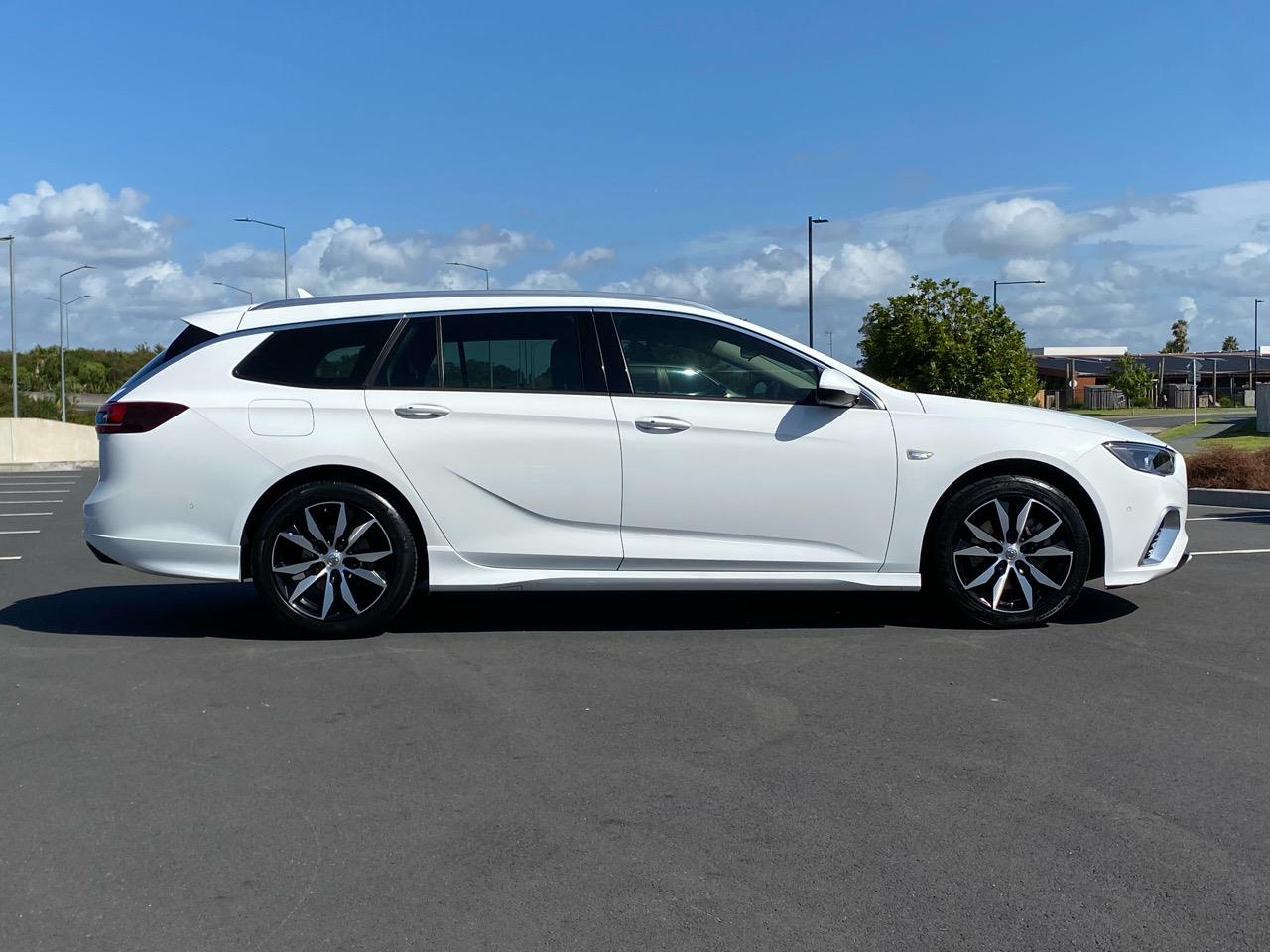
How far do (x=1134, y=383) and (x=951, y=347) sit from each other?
142 feet

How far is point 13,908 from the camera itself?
3211mm

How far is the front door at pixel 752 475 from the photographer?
255 inches

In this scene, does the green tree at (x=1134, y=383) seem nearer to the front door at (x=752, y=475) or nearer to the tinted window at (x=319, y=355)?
the front door at (x=752, y=475)

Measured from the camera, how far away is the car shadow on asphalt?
6.89 meters

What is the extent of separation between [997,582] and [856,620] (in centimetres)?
78

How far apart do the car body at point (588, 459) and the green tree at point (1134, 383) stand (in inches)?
3171

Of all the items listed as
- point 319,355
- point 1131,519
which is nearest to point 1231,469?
point 1131,519

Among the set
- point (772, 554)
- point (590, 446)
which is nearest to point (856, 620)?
point (772, 554)

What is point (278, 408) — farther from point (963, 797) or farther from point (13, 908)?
point (963, 797)

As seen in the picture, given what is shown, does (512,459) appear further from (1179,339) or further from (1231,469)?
(1179,339)

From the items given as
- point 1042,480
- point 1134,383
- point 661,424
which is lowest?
point 1042,480

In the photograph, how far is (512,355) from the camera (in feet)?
21.9

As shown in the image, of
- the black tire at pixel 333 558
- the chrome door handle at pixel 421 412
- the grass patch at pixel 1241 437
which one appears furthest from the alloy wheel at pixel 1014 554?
the grass patch at pixel 1241 437

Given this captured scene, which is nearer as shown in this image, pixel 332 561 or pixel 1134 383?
pixel 332 561
